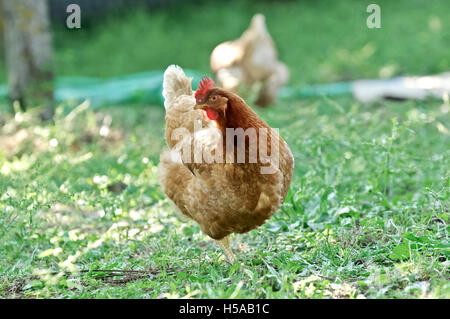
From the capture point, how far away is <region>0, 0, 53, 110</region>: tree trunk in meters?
5.75

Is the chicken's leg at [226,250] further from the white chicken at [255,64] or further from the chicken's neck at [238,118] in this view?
the white chicken at [255,64]

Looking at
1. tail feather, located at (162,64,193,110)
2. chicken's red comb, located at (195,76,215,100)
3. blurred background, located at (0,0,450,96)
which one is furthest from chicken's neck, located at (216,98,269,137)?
blurred background, located at (0,0,450,96)

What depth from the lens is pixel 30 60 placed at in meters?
5.83

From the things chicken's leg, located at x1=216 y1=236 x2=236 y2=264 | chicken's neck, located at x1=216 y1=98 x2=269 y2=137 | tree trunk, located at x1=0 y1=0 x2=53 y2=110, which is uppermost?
tree trunk, located at x1=0 y1=0 x2=53 y2=110

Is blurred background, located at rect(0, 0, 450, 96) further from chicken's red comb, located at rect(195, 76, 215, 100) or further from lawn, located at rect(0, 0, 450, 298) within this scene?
chicken's red comb, located at rect(195, 76, 215, 100)

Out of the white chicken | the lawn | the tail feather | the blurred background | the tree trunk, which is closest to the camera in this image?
the lawn

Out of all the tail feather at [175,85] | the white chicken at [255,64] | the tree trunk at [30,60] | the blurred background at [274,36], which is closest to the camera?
the tail feather at [175,85]

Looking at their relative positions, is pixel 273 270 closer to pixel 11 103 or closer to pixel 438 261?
pixel 438 261

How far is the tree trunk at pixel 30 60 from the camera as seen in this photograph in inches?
226

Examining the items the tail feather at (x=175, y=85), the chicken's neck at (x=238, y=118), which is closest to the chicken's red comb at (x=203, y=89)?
the chicken's neck at (x=238, y=118)

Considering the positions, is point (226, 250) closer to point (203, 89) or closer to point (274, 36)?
point (203, 89)

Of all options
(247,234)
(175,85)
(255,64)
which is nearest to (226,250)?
(247,234)
